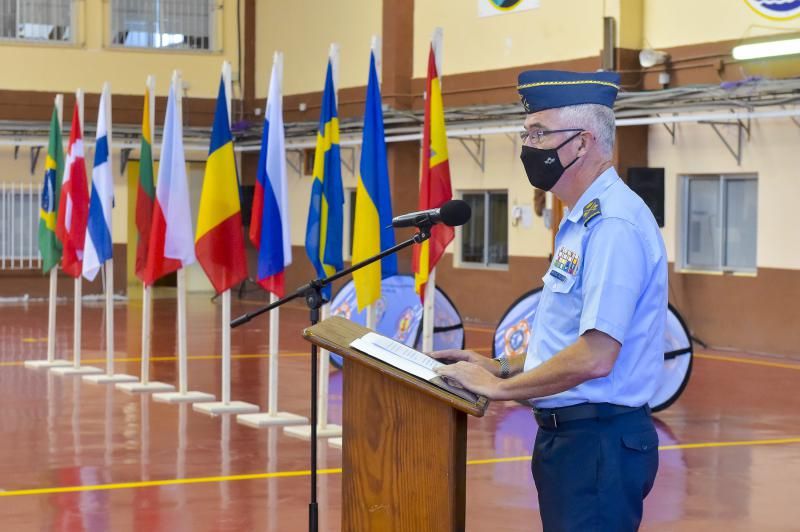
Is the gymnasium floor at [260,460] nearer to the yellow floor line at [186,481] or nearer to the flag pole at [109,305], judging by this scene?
the yellow floor line at [186,481]

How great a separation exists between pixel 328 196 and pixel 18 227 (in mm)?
15300

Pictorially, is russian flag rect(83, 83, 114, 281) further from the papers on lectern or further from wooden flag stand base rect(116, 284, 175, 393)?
the papers on lectern

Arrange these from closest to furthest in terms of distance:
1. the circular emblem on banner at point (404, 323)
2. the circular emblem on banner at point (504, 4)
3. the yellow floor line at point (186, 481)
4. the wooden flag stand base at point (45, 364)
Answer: the yellow floor line at point (186, 481) → the circular emblem on banner at point (404, 323) → the wooden flag stand base at point (45, 364) → the circular emblem on banner at point (504, 4)

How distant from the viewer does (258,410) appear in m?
10.7

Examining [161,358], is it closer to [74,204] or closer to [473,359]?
[74,204]

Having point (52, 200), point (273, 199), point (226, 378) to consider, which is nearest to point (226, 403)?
point (226, 378)

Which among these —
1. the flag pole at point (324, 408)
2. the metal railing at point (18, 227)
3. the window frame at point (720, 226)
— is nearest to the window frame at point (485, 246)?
the window frame at point (720, 226)

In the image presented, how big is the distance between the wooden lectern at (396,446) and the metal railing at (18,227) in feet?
67.1

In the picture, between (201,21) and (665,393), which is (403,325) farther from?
(201,21)

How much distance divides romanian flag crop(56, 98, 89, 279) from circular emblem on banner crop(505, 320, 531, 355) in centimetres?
435

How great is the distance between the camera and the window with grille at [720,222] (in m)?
15.8

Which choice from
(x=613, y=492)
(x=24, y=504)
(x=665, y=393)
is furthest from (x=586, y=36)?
(x=613, y=492)

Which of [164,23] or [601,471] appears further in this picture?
[164,23]

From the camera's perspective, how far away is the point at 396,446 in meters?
3.61
